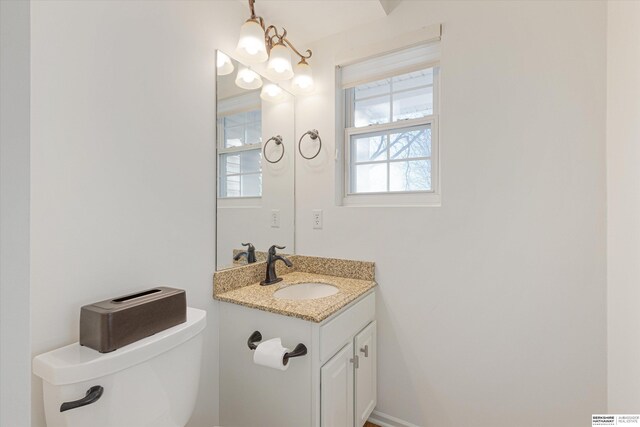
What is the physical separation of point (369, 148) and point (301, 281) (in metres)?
0.97

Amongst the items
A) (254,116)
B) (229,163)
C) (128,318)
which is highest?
(254,116)

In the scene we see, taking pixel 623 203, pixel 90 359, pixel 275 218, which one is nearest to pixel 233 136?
pixel 275 218

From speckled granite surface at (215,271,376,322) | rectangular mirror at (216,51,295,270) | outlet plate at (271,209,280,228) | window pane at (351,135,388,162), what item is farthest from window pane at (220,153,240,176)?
window pane at (351,135,388,162)

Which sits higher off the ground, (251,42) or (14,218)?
(251,42)

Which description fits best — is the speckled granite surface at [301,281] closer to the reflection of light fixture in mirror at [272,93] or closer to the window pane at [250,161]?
the window pane at [250,161]

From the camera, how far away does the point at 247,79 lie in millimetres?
1681

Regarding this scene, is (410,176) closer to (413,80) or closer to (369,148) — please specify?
(369,148)

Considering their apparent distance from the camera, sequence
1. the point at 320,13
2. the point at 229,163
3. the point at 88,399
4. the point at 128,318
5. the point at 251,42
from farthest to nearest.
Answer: the point at 320,13 → the point at 229,163 → the point at 251,42 → the point at 128,318 → the point at 88,399

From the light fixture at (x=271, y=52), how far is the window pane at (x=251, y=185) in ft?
2.08

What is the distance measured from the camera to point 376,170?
73.9 inches

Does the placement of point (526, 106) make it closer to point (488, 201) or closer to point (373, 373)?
point (488, 201)

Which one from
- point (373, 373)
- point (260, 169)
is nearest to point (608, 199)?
point (373, 373)

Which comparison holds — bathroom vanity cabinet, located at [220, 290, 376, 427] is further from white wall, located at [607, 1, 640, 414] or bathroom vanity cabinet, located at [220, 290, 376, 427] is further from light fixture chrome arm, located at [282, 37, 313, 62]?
light fixture chrome arm, located at [282, 37, 313, 62]

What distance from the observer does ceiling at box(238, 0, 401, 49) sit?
163 centimetres
